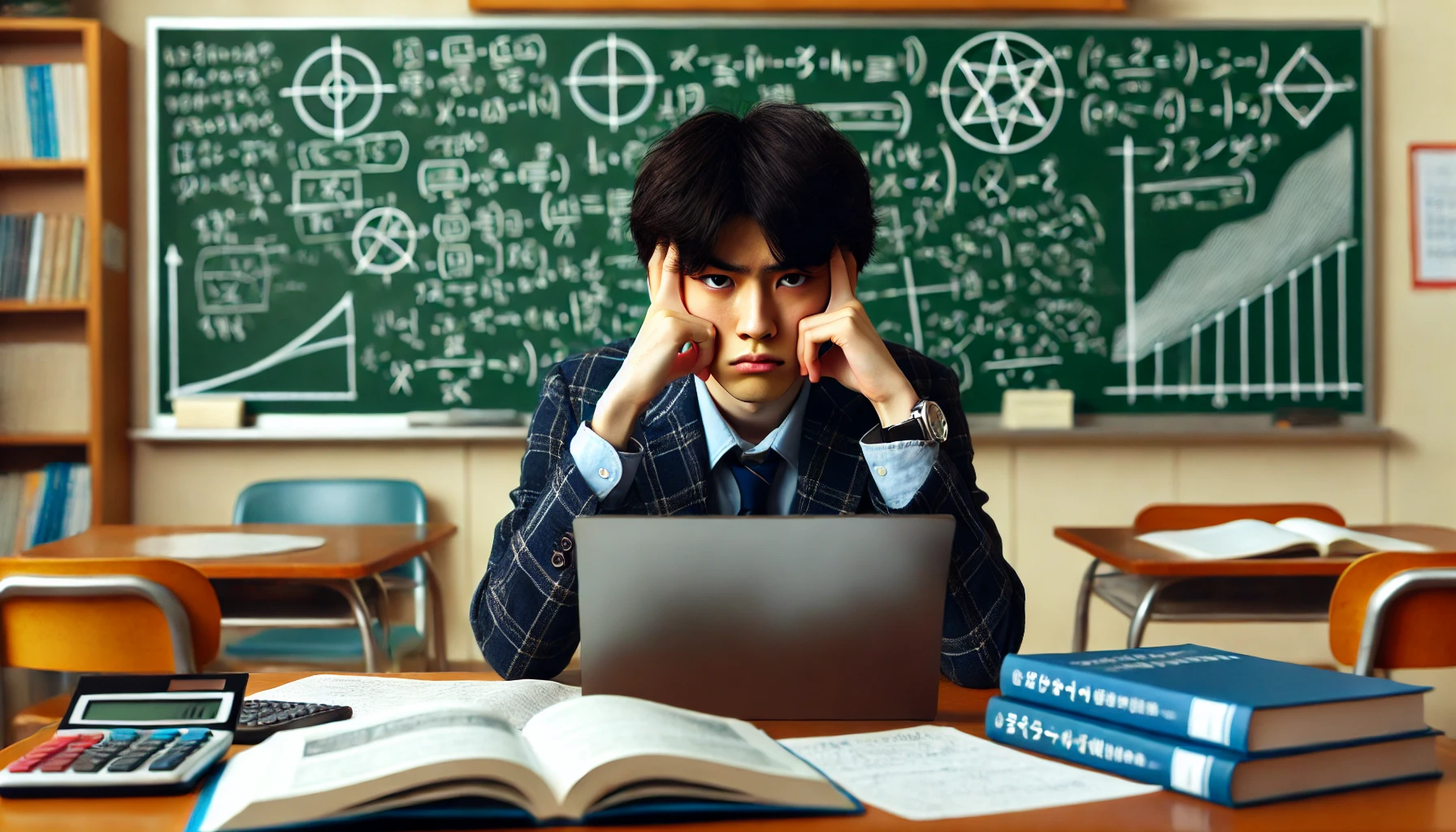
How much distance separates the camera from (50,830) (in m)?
0.69

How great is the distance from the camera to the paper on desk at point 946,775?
0.71 m

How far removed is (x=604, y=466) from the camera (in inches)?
47.3

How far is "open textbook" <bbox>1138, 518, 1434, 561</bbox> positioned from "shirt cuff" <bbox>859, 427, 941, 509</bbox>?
3.92 ft

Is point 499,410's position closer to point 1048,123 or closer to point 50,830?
point 1048,123

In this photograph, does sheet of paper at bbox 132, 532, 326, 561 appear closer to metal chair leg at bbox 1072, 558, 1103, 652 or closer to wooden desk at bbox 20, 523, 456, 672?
wooden desk at bbox 20, 523, 456, 672

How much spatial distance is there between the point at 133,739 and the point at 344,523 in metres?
2.32

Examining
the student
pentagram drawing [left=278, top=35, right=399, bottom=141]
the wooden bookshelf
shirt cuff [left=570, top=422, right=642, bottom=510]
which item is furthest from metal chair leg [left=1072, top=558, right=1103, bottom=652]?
the wooden bookshelf

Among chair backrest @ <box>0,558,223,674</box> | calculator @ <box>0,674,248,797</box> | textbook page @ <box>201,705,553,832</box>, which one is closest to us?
textbook page @ <box>201,705,553,832</box>

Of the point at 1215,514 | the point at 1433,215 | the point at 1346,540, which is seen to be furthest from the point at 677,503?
the point at 1433,215

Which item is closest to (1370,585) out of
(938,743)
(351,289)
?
(938,743)

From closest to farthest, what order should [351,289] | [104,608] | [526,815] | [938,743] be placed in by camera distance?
1. [526,815]
2. [938,743]
3. [104,608]
4. [351,289]

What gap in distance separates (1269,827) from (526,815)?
0.45 meters

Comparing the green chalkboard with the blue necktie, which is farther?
the green chalkboard

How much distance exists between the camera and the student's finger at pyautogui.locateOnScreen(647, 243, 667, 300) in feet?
4.37
